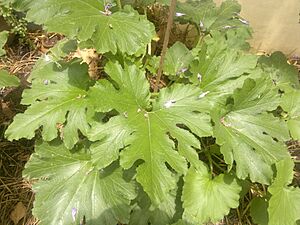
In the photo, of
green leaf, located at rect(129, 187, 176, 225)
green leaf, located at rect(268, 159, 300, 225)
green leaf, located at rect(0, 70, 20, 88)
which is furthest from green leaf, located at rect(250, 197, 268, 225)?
green leaf, located at rect(0, 70, 20, 88)

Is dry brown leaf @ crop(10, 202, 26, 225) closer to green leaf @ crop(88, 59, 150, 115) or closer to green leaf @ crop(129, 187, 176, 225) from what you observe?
green leaf @ crop(129, 187, 176, 225)

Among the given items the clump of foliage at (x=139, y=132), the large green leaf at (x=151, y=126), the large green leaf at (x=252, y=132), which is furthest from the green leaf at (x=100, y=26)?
the large green leaf at (x=252, y=132)

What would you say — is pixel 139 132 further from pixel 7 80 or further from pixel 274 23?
pixel 274 23

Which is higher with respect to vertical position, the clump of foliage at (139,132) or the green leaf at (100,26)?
the green leaf at (100,26)

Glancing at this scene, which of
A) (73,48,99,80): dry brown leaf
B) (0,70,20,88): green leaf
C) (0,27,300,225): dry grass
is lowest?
(0,27,300,225): dry grass

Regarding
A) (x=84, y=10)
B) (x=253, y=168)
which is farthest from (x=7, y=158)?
(x=253, y=168)

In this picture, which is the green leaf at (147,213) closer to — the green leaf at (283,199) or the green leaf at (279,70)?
the green leaf at (283,199)
